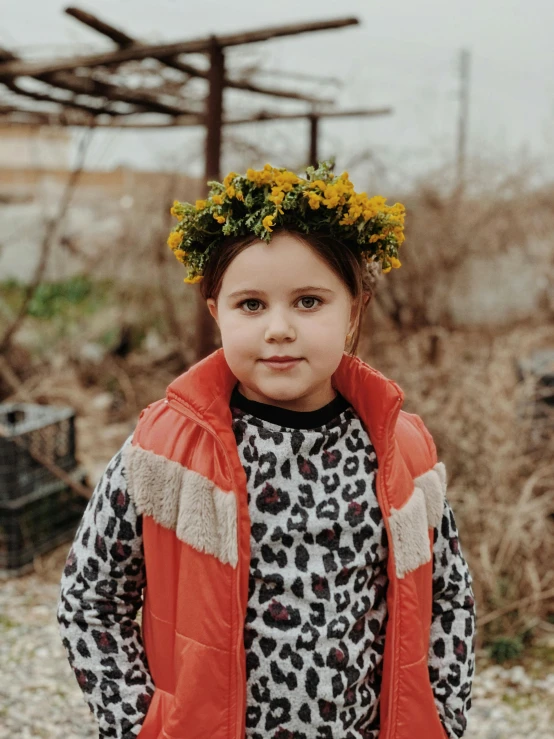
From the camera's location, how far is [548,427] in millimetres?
4246

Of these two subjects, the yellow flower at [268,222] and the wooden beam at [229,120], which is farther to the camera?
the wooden beam at [229,120]

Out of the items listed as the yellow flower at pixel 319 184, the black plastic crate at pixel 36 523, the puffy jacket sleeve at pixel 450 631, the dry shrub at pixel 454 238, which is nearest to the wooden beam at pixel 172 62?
the black plastic crate at pixel 36 523

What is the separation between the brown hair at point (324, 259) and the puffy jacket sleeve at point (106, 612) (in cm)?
36

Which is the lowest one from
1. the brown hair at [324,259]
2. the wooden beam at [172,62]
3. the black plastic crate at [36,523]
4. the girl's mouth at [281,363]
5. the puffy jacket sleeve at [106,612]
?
the black plastic crate at [36,523]

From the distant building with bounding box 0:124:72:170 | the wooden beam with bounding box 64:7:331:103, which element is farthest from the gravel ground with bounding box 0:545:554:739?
the distant building with bounding box 0:124:72:170

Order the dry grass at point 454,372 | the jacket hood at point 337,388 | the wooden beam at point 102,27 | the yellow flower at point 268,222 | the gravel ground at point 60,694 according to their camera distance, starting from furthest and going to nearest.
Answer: the wooden beam at point 102,27 → the dry grass at point 454,372 → the gravel ground at point 60,694 → the jacket hood at point 337,388 → the yellow flower at point 268,222

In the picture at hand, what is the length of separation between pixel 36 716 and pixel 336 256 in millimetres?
2275

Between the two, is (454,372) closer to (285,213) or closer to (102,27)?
(102,27)

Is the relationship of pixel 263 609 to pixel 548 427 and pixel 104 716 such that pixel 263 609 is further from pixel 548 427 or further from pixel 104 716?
pixel 548 427

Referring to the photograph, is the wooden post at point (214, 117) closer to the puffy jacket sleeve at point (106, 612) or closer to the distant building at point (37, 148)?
the puffy jacket sleeve at point (106, 612)

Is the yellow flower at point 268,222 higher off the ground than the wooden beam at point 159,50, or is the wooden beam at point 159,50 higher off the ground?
the wooden beam at point 159,50

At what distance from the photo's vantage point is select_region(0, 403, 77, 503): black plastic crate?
395 cm

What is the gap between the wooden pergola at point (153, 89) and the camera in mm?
3748

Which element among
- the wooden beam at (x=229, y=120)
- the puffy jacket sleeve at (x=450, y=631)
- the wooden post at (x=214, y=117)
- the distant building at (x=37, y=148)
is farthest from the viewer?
the distant building at (x=37, y=148)
